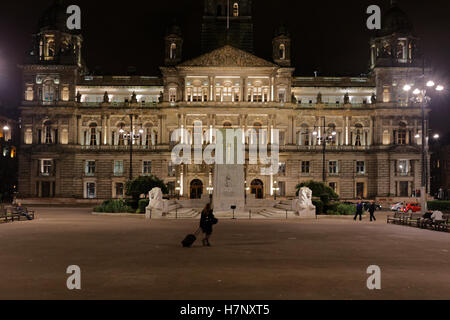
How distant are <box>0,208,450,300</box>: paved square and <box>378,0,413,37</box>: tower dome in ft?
191

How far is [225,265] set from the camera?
50.3 ft

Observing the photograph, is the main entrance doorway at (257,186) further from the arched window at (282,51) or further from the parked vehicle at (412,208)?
the parked vehicle at (412,208)

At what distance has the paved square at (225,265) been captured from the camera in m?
11.6

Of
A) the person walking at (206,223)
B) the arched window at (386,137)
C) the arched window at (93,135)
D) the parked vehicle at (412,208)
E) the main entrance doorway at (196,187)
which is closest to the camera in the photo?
the person walking at (206,223)

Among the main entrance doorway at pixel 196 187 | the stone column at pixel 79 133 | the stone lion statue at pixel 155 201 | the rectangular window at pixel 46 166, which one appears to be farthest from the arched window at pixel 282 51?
the stone lion statue at pixel 155 201

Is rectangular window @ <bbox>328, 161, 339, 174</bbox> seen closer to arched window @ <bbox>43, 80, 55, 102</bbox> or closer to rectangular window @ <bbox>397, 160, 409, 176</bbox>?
rectangular window @ <bbox>397, 160, 409, 176</bbox>

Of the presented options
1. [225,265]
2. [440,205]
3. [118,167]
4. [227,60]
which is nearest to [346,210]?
[440,205]

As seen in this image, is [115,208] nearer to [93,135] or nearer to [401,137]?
[93,135]

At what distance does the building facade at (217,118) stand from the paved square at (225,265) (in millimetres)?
47406

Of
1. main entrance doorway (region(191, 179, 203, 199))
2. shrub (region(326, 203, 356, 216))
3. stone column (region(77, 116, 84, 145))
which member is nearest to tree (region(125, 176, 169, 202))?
shrub (region(326, 203, 356, 216))

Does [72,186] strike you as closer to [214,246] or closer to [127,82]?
[127,82]

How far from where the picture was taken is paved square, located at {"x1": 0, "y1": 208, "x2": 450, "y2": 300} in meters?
11.6

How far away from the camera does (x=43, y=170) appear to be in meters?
72.8

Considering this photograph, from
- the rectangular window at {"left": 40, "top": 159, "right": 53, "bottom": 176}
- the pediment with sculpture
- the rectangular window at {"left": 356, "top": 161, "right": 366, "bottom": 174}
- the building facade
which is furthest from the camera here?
the rectangular window at {"left": 356, "top": 161, "right": 366, "bottom": 174}
